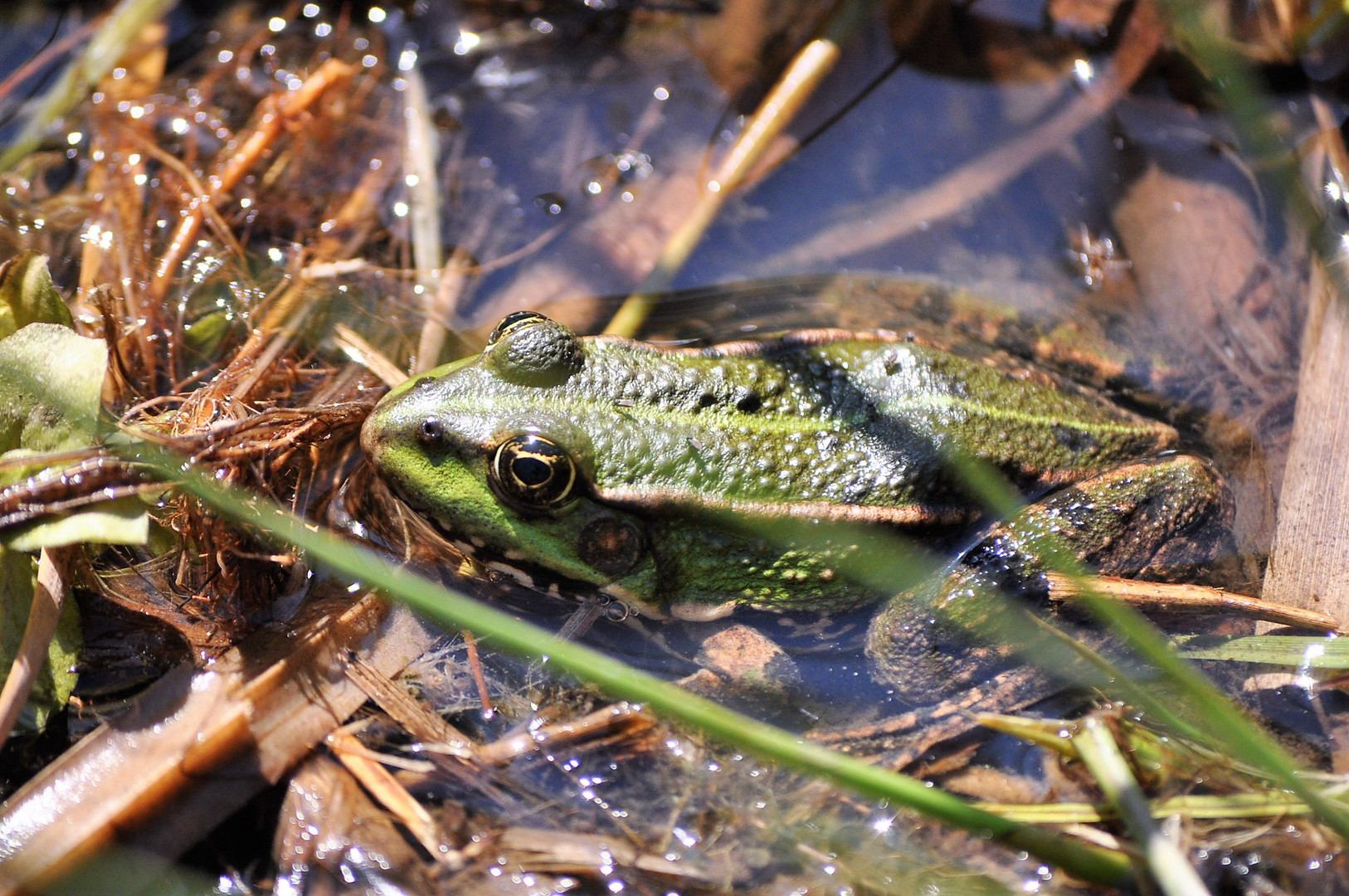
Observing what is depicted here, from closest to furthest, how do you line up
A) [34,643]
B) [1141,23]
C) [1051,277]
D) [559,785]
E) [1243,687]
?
[34,643], [559,785], [1243,687], [1051,277], [1141,23]

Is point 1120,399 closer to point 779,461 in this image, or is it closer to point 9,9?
point 779,461

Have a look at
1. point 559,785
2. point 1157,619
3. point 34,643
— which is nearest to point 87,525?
point 34,643

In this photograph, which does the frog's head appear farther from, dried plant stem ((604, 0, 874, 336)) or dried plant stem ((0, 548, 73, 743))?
dried plant stem ((604, 0, 874, 336))

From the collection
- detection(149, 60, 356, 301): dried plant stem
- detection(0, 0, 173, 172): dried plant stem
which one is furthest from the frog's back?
detection(0, 0, 173, 172): dried plant stem

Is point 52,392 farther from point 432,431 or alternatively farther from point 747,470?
point 747,470

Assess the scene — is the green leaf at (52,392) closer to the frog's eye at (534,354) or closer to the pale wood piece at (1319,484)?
the frog's eye at (534,354)

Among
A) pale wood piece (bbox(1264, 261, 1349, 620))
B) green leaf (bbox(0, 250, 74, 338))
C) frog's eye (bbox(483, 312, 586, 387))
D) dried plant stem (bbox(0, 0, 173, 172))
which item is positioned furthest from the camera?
dried plant stem (bbox(0, 0, 173, 172))

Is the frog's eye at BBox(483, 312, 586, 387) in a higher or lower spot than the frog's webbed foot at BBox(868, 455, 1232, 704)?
higher
